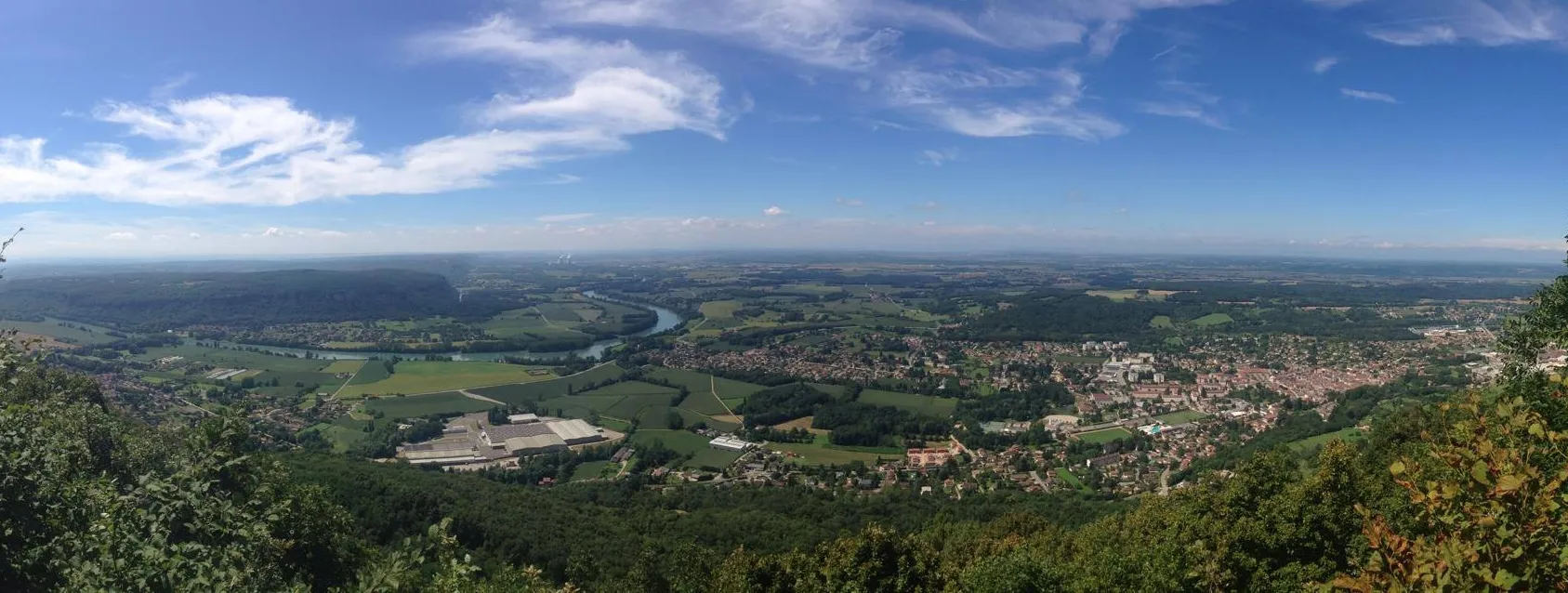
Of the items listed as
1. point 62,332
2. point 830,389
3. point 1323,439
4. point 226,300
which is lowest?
→ point 830,389

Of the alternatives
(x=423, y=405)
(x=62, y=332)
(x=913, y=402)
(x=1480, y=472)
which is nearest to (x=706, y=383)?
(x=913, y=402)

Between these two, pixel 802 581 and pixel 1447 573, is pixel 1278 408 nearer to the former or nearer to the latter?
pixel 802 581

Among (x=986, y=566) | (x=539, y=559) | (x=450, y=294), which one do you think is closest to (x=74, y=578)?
(x=986, y=566)

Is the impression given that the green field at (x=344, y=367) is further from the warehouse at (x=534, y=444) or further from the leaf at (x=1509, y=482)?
the leaf at (x=1509, y=482)

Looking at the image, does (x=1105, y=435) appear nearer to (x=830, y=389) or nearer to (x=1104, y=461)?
(x=1104, y=461)

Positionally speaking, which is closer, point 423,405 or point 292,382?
point 423,405
